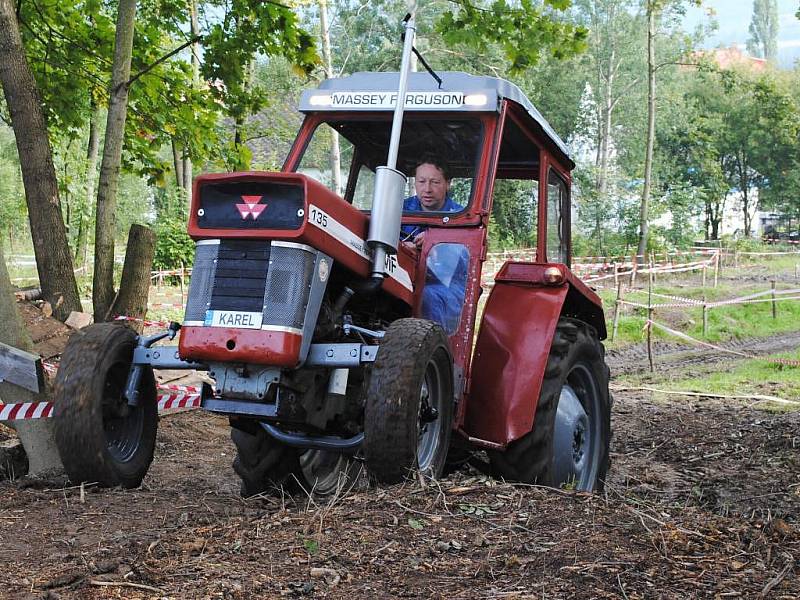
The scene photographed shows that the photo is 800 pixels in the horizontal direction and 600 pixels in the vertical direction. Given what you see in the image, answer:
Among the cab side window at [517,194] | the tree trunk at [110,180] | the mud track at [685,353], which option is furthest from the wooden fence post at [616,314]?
the cab side window at [517,194]

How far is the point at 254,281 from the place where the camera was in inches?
173

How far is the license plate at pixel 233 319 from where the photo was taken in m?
4.35

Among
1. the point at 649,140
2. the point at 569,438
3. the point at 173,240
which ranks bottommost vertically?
the point at 569,438

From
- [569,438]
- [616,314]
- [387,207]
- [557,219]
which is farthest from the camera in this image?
[616,314]

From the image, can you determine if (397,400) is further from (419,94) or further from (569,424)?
(419,94)

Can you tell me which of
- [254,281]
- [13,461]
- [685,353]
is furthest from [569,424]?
[685,353]

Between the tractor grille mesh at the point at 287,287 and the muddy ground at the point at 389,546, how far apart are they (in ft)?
2.70

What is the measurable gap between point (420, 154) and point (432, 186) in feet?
0.66

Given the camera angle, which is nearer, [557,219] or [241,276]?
[241,276]

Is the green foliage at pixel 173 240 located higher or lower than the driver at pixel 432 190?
higher

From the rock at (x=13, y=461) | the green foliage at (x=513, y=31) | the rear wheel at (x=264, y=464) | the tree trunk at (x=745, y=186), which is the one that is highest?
the tree trunk at (x=745, y=186)

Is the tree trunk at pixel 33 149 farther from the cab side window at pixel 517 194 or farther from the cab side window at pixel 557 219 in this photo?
the cab side window at pixel 557 219

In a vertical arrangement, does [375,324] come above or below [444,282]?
below

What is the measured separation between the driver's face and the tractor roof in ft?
1.12
